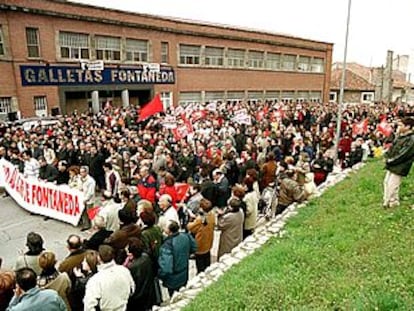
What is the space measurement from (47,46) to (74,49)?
82.3 inches

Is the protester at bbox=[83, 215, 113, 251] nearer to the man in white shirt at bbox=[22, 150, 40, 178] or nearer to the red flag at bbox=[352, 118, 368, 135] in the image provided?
the man in white shirt at bbox=[22, 150, 40, 178]

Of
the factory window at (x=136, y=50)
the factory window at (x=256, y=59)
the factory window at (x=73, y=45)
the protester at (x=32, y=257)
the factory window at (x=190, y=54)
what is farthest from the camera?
the factory window at (x=256, y=59)

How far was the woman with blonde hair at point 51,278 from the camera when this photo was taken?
183 inches

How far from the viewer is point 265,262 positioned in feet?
19.7

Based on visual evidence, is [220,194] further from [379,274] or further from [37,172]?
[37,172]

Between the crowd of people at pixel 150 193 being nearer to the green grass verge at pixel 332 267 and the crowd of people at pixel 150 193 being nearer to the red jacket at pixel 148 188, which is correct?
the red jacket at pixel 148 188

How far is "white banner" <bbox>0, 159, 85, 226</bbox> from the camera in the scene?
9914mm

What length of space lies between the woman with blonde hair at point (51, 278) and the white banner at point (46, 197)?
5113mm

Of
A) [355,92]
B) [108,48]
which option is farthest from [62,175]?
[355,92]

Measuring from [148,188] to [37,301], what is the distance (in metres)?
5.30

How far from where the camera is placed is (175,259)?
18.6 ft

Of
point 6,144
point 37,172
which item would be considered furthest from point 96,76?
point 37,172

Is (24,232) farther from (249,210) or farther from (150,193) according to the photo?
(249,210)

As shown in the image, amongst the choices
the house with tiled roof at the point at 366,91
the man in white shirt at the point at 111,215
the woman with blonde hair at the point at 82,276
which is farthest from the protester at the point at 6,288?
the house with tiled roof at the point at 366,91
